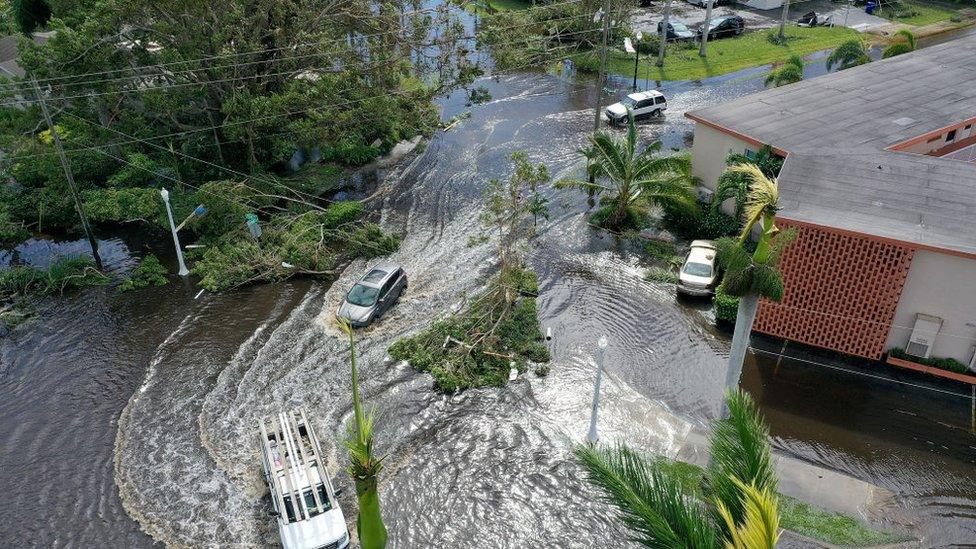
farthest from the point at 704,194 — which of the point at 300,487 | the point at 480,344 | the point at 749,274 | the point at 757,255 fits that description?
the point at 300,487

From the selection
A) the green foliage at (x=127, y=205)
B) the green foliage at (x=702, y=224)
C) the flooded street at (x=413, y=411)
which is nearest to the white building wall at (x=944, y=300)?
the flooded street at (x=413, y=411)

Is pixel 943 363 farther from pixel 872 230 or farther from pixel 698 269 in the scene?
pixel 698 269

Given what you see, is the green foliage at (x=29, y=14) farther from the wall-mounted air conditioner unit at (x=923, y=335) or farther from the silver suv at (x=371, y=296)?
the wall-mounted air conditioner unit at (x=923, y=335)

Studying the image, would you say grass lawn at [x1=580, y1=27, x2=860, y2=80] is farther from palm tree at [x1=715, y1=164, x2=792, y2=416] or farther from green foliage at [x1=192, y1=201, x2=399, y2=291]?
palm tree at [x1=715, y1=164, x2=792, y2=416]

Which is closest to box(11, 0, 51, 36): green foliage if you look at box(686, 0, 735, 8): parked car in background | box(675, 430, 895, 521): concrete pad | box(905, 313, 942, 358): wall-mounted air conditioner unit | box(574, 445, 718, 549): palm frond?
box(675, 430, 895, 521): concrete pad

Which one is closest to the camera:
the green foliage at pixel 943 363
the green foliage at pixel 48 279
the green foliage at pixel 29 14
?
the green foliage at pixel 943 363

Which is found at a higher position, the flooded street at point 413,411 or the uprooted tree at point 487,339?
the uprooted tree at point 487,339
